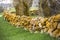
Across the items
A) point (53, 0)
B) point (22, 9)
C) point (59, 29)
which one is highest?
point (53, 0)

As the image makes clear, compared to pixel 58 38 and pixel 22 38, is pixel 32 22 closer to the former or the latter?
pixel 22 38

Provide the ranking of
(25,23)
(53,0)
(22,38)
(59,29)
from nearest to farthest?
(59,29) < (22,38) < (53,0) < (25,23)

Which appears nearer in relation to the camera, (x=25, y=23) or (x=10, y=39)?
(x=10, y=39)

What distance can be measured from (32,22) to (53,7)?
1059 mm

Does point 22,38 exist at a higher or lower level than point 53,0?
lower

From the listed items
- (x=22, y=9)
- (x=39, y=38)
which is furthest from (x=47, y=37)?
(x=22, y=9)

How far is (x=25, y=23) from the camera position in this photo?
7949 millimetres

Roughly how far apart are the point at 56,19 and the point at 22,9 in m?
7.40

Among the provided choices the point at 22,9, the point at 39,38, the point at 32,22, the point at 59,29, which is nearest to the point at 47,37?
the point at 39,38

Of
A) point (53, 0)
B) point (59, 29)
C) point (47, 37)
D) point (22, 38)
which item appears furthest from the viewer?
point (53, 0)

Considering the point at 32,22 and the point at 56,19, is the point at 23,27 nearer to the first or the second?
the point at 32,22

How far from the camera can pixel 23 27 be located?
8086 millimetres

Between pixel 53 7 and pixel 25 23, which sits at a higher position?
pixel 53 7

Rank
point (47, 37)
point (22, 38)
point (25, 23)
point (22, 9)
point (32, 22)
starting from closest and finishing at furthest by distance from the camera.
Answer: point (47, 37), point (22, 38), point (32, 22), point (25, 23), point (22, 9)
